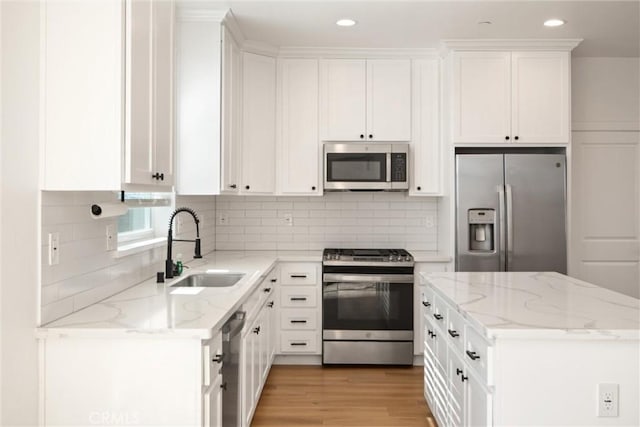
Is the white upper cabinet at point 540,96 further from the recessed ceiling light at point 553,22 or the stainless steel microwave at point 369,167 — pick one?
the stainless steel microwave at point 369,167

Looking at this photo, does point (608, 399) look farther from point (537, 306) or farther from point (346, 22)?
point (346, 22)

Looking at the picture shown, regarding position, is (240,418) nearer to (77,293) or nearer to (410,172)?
(77,293)

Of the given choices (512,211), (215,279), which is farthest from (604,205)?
(215,279)

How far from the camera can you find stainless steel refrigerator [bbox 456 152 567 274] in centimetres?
399

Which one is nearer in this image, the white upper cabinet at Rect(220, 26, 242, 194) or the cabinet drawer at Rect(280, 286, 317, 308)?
the white upper cabinet at Rect(220, 26, 242, 194)

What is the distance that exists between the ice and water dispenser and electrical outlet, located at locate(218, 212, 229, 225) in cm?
210

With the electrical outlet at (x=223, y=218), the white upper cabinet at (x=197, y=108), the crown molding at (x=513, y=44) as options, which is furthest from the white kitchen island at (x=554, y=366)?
the electrical outlet at (x=223, y=218)

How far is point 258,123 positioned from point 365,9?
1.29 m

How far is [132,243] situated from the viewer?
2932 mm

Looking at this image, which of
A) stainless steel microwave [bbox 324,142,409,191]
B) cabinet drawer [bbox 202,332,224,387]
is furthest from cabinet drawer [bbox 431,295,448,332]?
stainless steel microwave [bbox 324,142,409,191]

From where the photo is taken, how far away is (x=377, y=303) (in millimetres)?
4125

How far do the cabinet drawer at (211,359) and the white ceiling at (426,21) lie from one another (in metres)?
2.23

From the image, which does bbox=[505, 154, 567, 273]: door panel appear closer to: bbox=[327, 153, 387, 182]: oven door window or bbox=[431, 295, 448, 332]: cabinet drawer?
bbox=[327, 153, 387, 182]: oven door window

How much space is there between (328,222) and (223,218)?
0.94m
